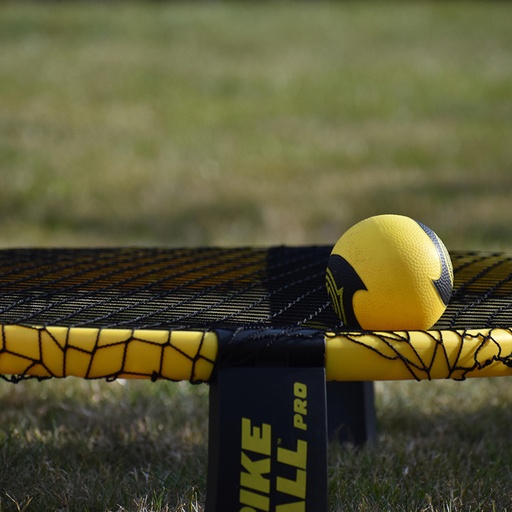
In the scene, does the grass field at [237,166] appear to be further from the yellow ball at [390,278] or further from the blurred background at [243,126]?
the yellow ball at [390,278]

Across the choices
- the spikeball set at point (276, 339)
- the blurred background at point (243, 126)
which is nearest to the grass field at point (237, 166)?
the blurred background at point (243, 126)

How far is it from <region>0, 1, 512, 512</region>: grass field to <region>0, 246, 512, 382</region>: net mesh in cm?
42

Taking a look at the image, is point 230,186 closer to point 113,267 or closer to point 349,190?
point 349,190

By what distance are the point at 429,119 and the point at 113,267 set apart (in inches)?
247

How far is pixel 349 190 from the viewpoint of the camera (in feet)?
21.0

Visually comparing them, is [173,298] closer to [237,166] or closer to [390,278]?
[390,278]

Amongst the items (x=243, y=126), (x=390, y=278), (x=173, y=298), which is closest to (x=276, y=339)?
(x=390, y=278)

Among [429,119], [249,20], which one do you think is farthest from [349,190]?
[249,20]

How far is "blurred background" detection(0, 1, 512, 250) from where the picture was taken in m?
5.82

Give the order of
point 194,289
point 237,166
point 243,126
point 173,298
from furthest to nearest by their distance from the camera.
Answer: point 243,126 → point 237,166 → point 194,289 → point 173,298

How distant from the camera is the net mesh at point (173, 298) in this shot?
79.0 inches

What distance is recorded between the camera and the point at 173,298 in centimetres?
259

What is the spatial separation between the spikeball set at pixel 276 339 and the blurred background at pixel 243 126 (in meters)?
2.72

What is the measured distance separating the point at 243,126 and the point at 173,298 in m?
5.73
